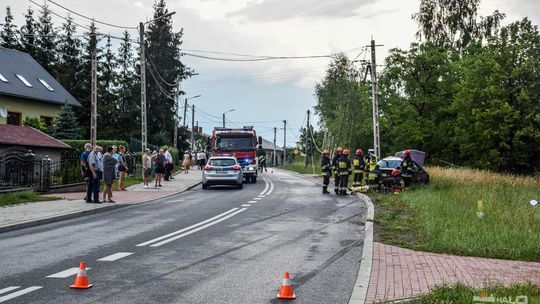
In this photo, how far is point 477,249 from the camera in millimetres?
9164

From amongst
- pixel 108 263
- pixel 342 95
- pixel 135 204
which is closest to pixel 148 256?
pixel 108 263

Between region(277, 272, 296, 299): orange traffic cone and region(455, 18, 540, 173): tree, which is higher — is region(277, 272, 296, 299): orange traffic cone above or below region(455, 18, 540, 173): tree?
below

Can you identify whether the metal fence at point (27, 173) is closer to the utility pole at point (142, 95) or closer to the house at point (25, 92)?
the utility pole at point (142, 95)

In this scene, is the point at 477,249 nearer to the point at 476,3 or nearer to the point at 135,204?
the point at 135,204

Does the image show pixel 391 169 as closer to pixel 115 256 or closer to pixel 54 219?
pixel 54 219

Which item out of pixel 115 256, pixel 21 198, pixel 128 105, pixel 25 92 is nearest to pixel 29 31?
pixel 128 105

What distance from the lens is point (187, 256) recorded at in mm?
9188

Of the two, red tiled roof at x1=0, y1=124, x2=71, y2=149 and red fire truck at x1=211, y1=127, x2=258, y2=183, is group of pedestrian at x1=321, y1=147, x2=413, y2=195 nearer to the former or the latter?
red fire truck at x1=211, y1=127, x2=258, y2=183

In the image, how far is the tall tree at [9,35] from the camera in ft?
203

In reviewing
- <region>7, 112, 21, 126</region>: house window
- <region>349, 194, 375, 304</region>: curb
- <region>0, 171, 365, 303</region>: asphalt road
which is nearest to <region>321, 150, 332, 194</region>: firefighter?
<region>0, 171, 365, 303</region>: asphalt road

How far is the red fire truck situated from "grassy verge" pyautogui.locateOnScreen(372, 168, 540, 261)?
13.5 metres

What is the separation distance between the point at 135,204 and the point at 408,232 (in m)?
10.5

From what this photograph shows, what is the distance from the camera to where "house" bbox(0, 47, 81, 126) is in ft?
128

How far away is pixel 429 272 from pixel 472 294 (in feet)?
5.68
